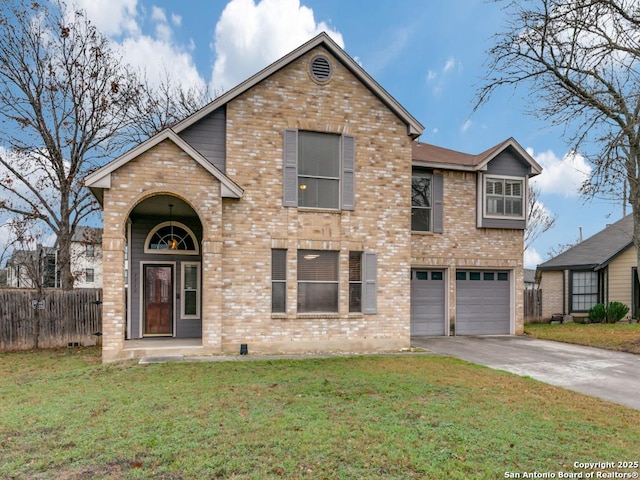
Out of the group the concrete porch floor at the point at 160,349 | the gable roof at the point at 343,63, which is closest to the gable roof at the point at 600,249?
the gable roof at the point at 343,63

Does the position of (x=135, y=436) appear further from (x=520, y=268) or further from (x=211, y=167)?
(x=520, y=268)

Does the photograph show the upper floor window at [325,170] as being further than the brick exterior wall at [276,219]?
Yes

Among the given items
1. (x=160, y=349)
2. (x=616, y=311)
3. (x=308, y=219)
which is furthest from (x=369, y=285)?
(x=616, y=311)

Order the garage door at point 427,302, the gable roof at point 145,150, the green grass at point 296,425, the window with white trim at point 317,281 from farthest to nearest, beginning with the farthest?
the garage door at point 427,302 < the window with white trim at point 317,281 < the gable roof at point 145,150 < the green grass at point 296,425

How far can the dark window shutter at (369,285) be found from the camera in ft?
37.8

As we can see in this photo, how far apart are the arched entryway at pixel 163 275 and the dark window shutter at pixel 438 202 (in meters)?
7.77

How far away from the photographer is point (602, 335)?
48.5ft

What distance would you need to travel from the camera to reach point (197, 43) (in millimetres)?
16578

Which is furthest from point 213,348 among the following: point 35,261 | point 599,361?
point 599,361

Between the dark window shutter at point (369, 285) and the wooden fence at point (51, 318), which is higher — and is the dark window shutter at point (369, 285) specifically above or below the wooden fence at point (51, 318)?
above

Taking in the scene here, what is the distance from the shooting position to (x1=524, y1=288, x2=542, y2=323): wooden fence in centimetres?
1998

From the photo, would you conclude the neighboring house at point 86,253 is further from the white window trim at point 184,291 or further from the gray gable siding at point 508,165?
the gray gable siding at point 508,165

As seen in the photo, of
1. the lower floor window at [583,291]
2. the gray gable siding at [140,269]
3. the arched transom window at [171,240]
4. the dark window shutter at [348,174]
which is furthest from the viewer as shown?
the lower floor window at [583,291]

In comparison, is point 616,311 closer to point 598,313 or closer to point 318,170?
point 598,313
